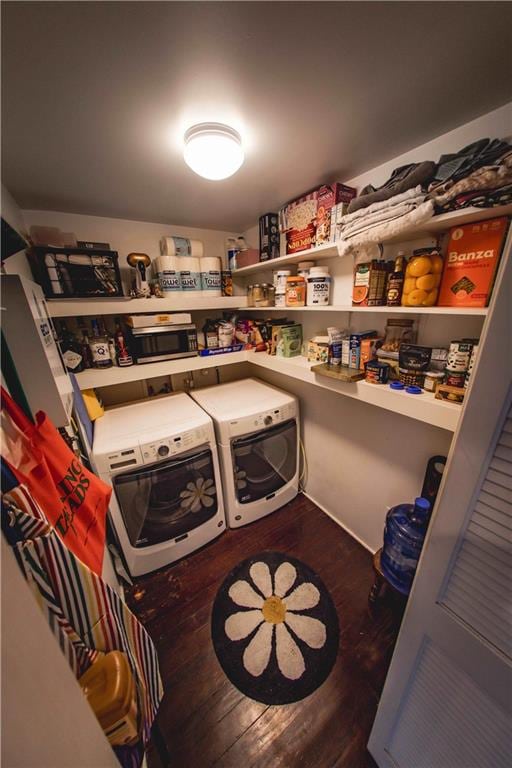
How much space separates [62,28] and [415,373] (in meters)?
1.34

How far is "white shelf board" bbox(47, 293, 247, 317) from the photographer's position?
1.24 metres

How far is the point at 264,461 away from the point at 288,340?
841mm

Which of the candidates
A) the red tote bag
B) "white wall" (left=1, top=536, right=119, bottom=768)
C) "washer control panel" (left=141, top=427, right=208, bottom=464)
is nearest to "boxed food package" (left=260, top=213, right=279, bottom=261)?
"washer control panel" (left=141, top=427, right=208, bottom=464)

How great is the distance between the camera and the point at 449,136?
89cm

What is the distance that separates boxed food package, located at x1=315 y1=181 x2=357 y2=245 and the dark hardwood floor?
182 cm

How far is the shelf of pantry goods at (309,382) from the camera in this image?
866 millimetres

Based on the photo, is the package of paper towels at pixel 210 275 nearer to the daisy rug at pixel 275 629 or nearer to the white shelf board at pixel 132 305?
the white shelf board at pixel 132 305

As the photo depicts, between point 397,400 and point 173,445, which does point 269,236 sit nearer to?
point 397,400

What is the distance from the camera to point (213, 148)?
0.84 meters

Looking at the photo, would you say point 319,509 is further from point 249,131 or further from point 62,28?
point 62,28

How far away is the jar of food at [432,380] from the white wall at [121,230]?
1.74m

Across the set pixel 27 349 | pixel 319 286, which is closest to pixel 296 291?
pixel 319 286

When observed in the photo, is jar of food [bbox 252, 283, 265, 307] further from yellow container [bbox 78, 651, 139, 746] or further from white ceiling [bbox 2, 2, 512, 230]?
yellow container [bbox 78, 651, 139, 746]

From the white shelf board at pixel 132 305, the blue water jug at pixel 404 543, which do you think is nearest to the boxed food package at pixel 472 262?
the blue water jug at pixel 404 543
